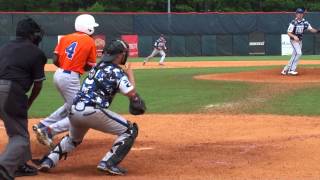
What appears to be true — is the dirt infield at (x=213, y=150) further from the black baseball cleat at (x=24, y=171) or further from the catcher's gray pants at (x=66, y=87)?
the catcher's gray pants at (x=66, y=87)

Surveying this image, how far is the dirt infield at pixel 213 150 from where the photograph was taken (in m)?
6.77

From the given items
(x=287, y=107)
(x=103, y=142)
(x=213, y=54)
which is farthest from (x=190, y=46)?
(x=103, y=142)

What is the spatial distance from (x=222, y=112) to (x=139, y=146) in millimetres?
3947

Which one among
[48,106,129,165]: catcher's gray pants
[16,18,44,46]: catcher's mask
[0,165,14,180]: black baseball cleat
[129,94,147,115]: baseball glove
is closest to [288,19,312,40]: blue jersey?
[48,106,129,165]: catcher's gray pants

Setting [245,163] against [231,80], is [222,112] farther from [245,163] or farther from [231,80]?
[231,80]

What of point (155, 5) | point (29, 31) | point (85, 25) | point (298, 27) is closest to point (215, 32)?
point (155, 5)

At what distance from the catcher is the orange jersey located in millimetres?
1361

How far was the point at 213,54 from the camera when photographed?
42.0 m

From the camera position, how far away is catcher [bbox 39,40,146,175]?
6.54 meters

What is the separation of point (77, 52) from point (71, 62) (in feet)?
0.54

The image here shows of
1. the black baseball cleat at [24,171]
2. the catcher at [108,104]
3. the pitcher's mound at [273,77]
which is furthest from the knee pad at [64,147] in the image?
the pitcher's mound at [273,77]

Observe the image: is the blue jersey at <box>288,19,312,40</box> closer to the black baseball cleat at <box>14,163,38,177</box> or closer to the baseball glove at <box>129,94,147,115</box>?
the baseball glove at <box>129,94,147,115</box>

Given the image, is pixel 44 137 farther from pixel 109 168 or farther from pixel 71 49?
pixel 109 168

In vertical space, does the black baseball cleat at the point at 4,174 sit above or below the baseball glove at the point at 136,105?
below
